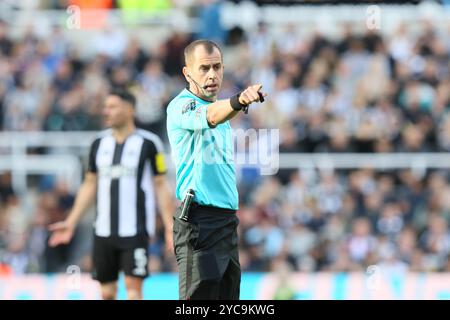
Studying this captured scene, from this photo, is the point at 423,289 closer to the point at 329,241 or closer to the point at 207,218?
the point at 329,241

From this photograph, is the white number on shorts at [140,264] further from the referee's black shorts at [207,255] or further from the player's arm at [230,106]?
the player's arm at [230,106]

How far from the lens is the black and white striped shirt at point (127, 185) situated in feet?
33.0

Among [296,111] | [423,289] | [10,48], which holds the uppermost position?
[10,48]

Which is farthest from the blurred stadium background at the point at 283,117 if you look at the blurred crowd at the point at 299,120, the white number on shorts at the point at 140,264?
the white number on shorts at the point at 140,264

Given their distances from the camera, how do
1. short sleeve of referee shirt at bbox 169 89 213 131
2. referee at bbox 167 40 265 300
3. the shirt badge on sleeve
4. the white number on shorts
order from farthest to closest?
the white number on shorts
referee at bbox 167 40 265 300
the shirt badge on sleeve
short sleeve of referee shirt at bbox 169 89 213 131

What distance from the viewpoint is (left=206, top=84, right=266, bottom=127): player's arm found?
21.9ft

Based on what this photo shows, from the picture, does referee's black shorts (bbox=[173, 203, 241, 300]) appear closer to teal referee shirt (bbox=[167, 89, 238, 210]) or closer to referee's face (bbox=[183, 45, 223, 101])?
teal referee shirt (bbox=[167, 89, 238, 210])

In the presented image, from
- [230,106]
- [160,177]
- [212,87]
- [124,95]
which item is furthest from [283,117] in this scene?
[230,106]

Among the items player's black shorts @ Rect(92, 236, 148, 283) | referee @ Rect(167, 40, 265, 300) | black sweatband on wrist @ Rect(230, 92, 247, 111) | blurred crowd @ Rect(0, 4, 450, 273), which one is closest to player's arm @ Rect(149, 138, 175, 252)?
player's black shorts @ Rect(92, 236, 148, 283)

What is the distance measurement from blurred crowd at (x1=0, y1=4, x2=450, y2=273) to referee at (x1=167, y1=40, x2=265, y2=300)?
714 centimetres

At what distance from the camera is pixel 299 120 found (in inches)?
627

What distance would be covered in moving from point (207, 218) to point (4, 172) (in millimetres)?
9389

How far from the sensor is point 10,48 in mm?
17469
